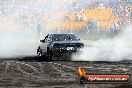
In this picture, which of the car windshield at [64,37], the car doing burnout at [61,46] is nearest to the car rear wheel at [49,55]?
the car doing burnout at [61,46]

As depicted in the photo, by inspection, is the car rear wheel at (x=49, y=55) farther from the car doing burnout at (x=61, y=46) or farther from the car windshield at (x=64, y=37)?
the car windshield at (x=64, y=37)

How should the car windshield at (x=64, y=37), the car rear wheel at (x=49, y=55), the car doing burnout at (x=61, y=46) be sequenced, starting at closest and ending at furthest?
the car doing burnout at (x=61, y=46) → the car rear wheel at (x=49, y=55) → the car windshield at (x=64, y=37)

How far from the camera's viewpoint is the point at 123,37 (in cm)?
3328

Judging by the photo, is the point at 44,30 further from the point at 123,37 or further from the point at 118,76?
the point at 118,76

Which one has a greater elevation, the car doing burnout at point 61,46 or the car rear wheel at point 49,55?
the car doing burnout at point 61,46

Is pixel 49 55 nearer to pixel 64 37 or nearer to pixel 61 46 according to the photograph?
pixel 61 46

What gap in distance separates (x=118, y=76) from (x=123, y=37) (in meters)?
24.6

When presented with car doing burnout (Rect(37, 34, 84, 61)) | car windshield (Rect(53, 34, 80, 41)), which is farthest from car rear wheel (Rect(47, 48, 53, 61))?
car windshield (Rect(53, 34, 80, 41))

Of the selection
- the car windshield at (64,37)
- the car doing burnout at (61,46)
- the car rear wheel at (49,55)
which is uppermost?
the car windshield at (64,37)

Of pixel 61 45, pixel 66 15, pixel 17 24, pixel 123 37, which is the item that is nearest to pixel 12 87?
pixel 61 45

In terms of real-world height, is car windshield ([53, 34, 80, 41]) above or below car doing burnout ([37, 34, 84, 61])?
above

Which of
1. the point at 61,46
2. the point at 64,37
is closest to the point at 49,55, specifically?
the point at 61,46

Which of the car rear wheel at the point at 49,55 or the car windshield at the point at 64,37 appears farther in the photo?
the car windshield at the point at 64,37

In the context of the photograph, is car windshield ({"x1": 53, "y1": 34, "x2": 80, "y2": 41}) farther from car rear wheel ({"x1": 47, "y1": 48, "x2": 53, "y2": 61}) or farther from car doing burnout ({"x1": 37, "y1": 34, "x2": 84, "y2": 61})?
car rear wheel ({"x1": 47, "y1": 48, "x2": 53, "y2": 61})
